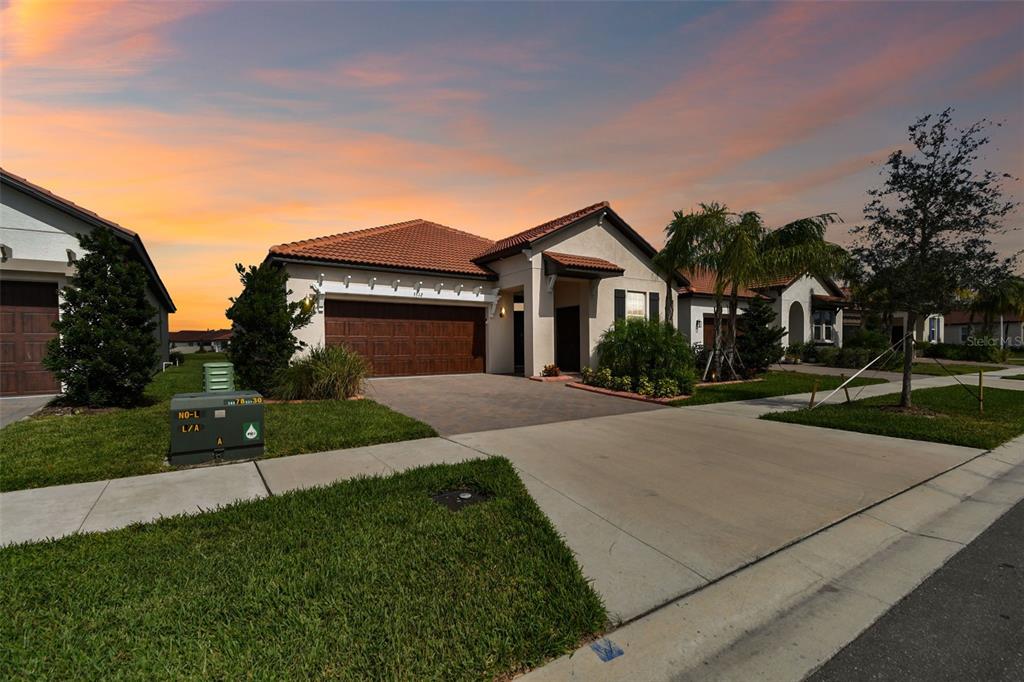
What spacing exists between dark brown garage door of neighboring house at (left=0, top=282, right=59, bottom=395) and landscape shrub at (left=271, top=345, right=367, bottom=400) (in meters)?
6.65

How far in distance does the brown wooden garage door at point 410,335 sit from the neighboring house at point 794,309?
13.4 m

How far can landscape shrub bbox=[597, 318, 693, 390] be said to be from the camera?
13.2 metres

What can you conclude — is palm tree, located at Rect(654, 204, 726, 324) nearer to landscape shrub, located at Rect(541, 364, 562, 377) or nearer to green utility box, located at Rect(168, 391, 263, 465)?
landscape shrub, located at Rect(541, 364, 562, 377)

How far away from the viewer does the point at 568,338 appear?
59.9ft

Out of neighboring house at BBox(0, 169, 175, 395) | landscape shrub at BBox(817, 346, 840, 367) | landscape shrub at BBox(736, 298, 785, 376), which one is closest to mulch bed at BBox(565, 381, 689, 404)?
landscape shrub at BBox(736, 298, 785, 376)

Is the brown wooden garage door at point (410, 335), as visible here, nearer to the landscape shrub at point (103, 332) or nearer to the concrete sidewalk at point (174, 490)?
the landscape shrub at point (103, 332)

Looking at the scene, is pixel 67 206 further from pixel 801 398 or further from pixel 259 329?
pixel 801 398

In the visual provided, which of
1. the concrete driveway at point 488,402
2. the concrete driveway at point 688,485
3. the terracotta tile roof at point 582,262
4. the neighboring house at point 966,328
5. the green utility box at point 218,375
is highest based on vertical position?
the terracotta tile roof at point 582,262

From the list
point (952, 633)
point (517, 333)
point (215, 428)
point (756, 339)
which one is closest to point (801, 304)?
point (756, 339)

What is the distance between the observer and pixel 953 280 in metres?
9.79

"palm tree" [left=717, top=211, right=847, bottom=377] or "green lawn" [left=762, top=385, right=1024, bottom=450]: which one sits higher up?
"palm tree" [left=717, top=211, right=847, bottom=377]

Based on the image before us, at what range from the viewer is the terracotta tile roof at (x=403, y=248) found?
14.5m

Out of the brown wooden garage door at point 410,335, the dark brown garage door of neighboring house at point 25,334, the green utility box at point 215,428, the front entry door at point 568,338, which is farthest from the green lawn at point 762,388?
the dark brown garage door of neighboring house at point 25,334

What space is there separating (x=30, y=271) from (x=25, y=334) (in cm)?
169
